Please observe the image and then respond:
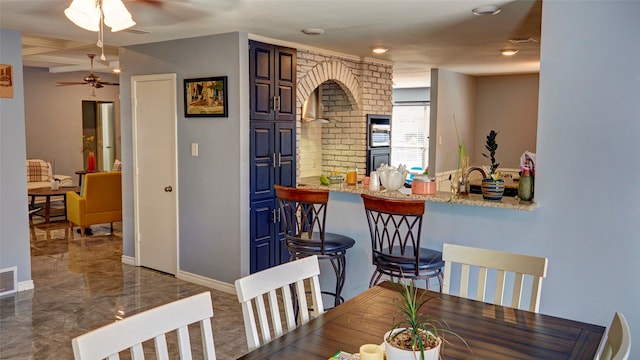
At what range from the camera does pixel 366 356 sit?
1.46 metres

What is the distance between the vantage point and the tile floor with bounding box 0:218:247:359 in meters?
3.58

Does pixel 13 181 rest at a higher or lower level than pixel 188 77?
lower

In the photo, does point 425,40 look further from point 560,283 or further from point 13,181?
point 13,181

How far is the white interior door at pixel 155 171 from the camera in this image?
5129 mm

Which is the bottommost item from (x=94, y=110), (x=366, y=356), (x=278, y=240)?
(x=278, y=240)

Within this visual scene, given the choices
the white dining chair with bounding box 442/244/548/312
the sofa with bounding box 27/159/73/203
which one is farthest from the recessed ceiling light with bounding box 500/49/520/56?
the sofa with bounding box 27/159/73/203

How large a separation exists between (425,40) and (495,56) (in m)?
1.77

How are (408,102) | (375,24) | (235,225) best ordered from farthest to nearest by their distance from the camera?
(408,102) < (235,225) < (375,24)

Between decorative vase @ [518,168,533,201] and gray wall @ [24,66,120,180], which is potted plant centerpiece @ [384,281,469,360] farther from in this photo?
gray wall @ [24,66,120,180]

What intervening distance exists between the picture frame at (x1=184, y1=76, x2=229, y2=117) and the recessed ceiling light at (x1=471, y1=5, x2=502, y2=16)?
2172mm

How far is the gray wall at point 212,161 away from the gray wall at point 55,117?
460cm

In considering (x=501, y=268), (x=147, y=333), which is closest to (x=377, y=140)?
(x=501, y=268)

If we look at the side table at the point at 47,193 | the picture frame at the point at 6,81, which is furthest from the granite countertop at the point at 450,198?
the side table at the point at 47,193

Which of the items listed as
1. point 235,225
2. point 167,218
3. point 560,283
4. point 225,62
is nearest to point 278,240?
point 235,225
